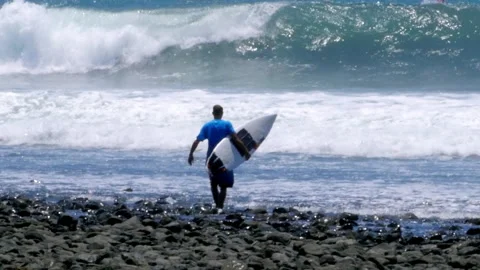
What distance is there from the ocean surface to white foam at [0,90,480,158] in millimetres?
37

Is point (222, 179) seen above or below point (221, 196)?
above

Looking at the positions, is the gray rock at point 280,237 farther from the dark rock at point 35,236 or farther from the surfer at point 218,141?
the surfer at point 218,141

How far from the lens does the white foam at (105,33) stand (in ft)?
85.9

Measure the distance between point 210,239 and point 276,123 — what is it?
8.26 metres

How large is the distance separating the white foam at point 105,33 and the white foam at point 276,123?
5335 mm

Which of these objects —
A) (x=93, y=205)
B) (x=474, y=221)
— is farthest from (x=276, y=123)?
(x=474, y=221)

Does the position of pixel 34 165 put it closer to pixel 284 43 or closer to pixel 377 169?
pixel 377 169

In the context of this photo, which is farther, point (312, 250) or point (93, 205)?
point (93, 205)

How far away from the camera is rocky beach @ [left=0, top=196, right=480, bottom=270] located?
8.44 m

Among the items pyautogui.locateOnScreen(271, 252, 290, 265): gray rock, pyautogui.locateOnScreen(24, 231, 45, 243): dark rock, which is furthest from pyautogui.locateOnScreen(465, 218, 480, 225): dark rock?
→ pyautogui.locateOnScreen(24, 231, 45, 243): dark rock

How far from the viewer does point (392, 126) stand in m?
17.4

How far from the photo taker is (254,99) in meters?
19.7

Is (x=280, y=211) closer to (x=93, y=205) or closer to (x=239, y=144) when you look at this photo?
(x=239, y=144)

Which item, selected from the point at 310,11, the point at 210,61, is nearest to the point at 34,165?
the point at 210,61
